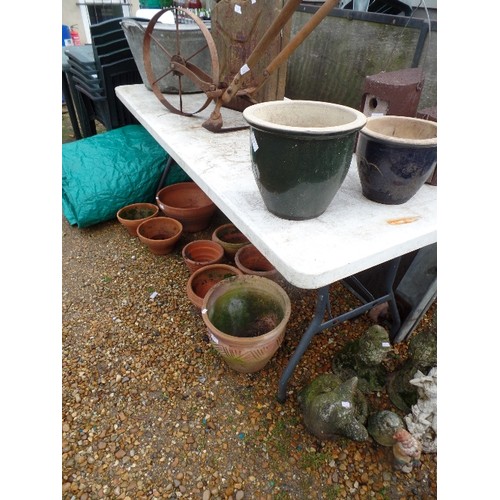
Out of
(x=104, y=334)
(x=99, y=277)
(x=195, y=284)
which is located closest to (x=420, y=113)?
(x=195, y=284)

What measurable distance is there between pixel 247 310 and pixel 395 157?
42.6 inches

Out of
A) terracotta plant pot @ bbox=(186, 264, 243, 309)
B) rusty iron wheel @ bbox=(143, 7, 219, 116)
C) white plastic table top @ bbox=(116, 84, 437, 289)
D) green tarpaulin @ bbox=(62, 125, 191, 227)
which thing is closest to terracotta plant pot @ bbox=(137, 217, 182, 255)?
green tarpaulin @ bbox=(62, 125, 191, 227)

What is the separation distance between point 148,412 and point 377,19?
86.9 inches

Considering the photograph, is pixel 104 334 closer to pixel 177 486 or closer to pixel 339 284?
pixel 177 486

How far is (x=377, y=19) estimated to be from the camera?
173cm

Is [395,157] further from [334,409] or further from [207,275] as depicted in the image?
[207,275]

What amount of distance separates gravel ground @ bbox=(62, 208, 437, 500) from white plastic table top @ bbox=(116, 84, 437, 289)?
0.92 metres

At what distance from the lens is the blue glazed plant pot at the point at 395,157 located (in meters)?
1.10

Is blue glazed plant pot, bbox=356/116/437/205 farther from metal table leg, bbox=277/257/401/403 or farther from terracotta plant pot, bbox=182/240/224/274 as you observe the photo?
terracotta plant pot, bbox=182/240/224/274

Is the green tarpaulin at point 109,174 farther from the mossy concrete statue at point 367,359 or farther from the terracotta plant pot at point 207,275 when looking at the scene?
the mossy concrete statue at point 367,359

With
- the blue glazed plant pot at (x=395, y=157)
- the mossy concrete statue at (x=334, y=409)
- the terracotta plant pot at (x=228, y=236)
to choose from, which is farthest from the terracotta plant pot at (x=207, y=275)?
the blue glazed plant pot at (x=395, y=157)

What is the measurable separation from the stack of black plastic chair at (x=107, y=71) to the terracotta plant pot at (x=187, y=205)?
0.99 metres

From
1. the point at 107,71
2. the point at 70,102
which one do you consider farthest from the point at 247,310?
the point at 70,102

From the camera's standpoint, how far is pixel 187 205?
2840mm
